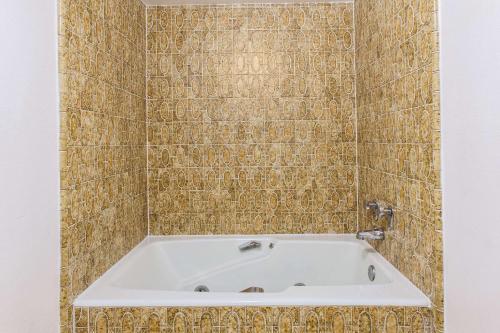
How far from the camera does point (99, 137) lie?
2.12 metres

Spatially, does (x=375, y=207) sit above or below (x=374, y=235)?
above

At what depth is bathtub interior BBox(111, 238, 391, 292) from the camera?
9.14ft

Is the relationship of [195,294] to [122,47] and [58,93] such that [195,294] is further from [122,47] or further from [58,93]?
[122,47]

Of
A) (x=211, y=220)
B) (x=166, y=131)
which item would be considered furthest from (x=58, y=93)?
(x=211, y=220)

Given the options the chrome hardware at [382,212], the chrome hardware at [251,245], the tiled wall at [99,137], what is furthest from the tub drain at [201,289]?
the chrome hardware at [382,212]

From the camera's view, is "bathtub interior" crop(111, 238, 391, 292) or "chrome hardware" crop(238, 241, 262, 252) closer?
"bathtub interior" crop(111, 238, 391, 292)
